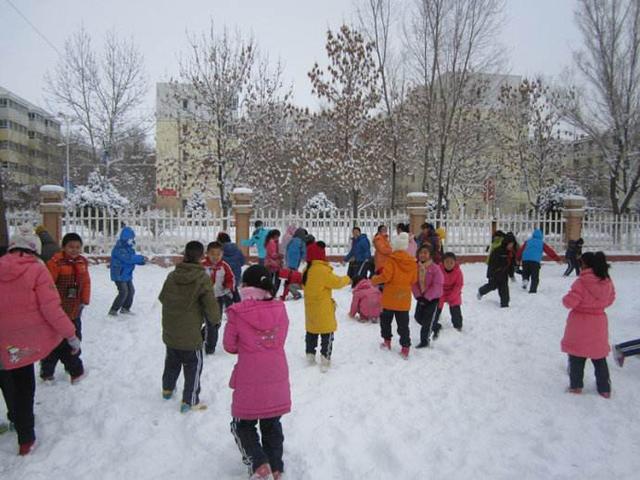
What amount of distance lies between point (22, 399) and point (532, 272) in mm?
9978

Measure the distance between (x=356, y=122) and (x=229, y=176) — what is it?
6.00 metres

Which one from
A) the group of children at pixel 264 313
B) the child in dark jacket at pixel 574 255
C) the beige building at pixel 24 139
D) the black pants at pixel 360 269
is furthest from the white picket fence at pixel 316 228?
the beige building at pixel 24 139

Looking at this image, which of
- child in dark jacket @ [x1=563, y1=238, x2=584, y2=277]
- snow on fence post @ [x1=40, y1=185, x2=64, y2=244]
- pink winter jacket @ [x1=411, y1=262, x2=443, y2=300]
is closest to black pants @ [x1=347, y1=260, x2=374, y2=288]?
pink winter jacket @ [x1=411, y1=262, x2=443, y2=300]

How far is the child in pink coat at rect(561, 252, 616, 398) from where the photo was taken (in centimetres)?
507

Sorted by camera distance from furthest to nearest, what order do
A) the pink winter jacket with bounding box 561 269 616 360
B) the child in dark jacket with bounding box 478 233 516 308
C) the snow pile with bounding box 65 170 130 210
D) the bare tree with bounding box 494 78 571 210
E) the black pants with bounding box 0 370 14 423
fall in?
the bare tree with bounding box 494 78 571 210
the snow pile with bounding box 65 170 130 210
the child in dark jacket with bounding box 478 233 516 308
the pink winter jacket with bounding box 561 269 616 360
the black pants with bounding box 0 370 14 423

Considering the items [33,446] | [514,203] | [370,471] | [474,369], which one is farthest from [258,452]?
[514,203]

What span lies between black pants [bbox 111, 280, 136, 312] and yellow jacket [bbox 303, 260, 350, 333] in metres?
3.85

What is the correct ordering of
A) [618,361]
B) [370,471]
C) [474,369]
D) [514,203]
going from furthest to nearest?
[514,203] < [474,369] < [618,361] < [370,471]

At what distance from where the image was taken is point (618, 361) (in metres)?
5.66

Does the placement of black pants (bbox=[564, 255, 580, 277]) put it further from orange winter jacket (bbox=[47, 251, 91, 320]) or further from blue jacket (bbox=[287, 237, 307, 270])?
orange winter jacket (bbox=[47, 251, 91, 320])

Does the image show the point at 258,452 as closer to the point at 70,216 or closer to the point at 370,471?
the point at 370,471

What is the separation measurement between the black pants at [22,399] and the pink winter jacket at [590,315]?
529 cm

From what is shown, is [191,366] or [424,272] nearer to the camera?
[191,366]

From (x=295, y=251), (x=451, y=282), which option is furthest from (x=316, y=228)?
(x=451, y=282)
